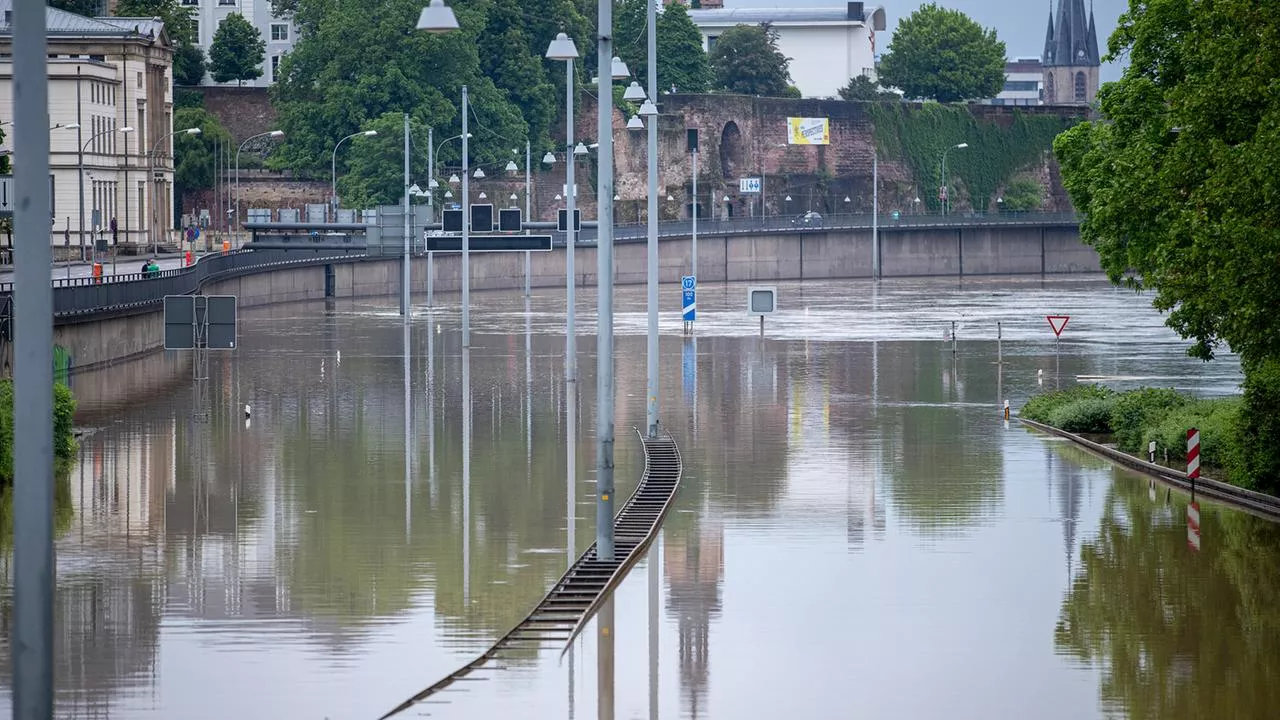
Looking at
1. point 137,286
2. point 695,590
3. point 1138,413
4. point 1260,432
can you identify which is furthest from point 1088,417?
point 137,286

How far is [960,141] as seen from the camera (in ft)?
592

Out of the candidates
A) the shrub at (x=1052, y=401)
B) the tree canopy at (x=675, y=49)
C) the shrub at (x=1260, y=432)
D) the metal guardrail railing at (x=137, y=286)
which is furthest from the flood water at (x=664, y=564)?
the tree canopy at (x=675, y=49)

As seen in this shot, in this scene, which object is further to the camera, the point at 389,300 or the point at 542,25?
the point at 542,25

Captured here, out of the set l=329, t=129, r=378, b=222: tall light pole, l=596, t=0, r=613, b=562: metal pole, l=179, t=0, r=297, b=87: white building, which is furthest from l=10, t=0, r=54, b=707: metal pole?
l=179, t=0, r=297, b=87: white building

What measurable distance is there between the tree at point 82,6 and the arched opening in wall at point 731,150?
54.2 meters

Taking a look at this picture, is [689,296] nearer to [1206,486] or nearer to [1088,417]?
[1088,417]

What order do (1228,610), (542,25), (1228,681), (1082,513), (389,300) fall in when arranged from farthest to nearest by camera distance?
1. (542,25)
2. (389,300)
3. (1082,513)
4. (1228,610)
5. (1228,681)

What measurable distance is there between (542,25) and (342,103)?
2463 centimetres

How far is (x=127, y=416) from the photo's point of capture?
42.8m

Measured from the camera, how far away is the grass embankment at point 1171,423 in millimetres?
30328

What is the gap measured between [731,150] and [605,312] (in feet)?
480

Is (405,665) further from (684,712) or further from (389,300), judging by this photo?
(389,300)

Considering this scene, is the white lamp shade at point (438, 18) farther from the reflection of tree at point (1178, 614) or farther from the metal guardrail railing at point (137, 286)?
the metal guardrail railing at point (137, 286)

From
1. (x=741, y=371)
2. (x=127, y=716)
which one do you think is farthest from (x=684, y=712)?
(x=741, y=371)
